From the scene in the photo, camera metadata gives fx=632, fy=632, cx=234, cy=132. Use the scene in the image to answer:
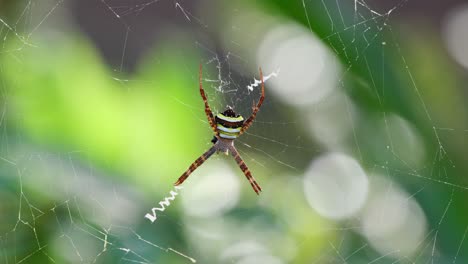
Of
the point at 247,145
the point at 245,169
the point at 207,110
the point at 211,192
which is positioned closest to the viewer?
the point at 211,192

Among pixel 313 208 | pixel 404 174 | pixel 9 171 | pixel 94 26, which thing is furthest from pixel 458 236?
pixel 94 26

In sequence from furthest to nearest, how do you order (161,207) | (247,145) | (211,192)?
1. (247,145)
2. (211,192)
3. (161,207)

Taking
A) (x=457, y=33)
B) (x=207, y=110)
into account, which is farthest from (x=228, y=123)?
(x=457, y=33)

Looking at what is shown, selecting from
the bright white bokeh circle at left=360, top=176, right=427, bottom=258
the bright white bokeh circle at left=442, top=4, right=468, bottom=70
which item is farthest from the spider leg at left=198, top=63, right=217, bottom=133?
the bright white bokeh circle at left=442, top=4, right=468, bottom=70

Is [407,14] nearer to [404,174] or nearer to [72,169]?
[404,174]

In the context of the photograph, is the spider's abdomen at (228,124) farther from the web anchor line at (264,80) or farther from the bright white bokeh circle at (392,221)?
the bright white bokeh circle at (392,221)

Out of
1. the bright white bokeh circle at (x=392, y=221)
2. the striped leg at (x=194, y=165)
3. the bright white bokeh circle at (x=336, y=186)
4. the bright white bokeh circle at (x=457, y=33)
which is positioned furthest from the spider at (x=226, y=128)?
the bright white bokeh circle at (x=457, y=33)

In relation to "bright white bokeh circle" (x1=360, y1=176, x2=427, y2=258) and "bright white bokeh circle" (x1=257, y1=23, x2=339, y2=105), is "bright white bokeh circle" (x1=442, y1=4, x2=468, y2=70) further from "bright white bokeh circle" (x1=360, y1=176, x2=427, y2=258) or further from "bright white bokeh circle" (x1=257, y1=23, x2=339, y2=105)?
"bright white bokeh circle" (x1=360, y1=176, x2=427, y2=258)

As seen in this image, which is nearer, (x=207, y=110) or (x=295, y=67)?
(x=207, y=110)

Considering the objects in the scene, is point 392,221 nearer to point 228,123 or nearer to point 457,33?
point 228,123
